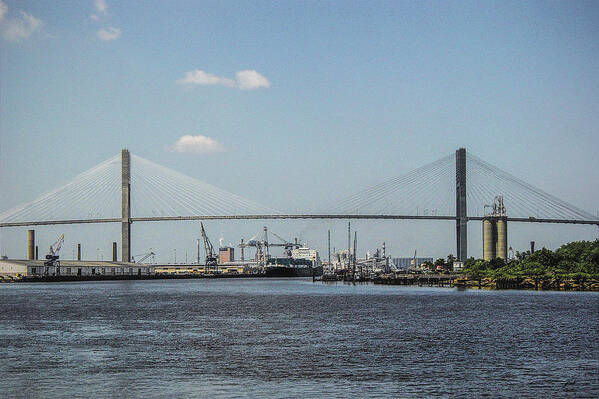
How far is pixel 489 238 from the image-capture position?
159m

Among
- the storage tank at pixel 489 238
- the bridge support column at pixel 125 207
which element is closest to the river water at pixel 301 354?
the storage tank at pixel 489 238

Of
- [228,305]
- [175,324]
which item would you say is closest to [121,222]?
[228,305]

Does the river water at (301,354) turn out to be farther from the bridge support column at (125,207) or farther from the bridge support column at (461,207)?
the bridge support column at (125,207)

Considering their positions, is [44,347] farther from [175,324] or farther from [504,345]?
[504,345]

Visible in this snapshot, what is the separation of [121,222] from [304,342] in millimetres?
133449

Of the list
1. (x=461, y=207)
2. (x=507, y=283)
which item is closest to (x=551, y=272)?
(x=507, y=283)

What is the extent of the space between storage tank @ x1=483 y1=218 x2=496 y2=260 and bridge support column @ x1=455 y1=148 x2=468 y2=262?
39.3 feet

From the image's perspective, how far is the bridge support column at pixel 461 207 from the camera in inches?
5615

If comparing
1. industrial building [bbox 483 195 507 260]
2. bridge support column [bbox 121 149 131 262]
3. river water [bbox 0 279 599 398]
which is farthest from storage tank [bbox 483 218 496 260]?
river water [bbox 0 279 599 398]

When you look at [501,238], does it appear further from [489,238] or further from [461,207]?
[461,207]

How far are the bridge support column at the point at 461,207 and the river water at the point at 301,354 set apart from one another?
245 feet

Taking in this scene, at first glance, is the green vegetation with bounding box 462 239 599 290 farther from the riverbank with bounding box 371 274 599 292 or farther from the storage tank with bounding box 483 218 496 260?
the storage tank with bounding box 483 218 496 260

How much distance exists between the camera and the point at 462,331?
166 feet

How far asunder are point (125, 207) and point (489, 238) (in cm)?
8170
